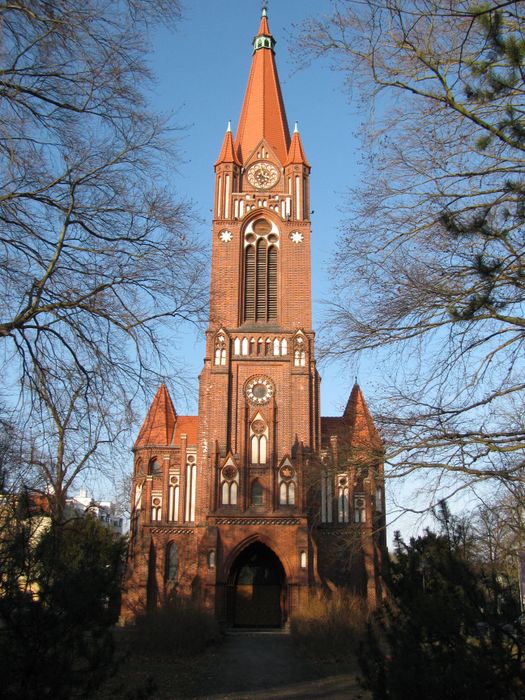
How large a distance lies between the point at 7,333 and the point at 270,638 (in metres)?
20.3

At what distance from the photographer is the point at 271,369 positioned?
31453 millimetres

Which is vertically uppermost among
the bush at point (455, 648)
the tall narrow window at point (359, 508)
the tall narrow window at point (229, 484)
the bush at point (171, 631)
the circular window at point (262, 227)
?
the circular window at point (262, 227)

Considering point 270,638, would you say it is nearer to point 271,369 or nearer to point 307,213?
point 271,369

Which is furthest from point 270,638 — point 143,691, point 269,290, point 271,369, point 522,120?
point 522,120

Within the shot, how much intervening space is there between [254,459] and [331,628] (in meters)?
11.6

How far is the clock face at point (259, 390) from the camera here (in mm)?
31078

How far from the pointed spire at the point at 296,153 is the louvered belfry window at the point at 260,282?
13.8 feet

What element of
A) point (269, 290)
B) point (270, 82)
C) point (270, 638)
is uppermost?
point (270, 82)

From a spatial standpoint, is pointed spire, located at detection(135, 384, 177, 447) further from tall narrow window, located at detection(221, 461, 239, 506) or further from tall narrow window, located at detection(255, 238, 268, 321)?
tall narrow window, located at detection(255, 238, 268, 321)

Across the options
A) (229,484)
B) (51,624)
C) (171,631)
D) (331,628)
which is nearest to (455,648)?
(51,624)

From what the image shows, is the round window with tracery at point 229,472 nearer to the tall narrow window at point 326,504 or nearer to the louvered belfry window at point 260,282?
the tall narrow window at point 326,504

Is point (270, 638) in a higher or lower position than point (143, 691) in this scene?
lower

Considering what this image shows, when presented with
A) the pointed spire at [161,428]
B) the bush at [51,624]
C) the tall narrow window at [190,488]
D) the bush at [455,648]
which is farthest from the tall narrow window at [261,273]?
the bush at [51,624]

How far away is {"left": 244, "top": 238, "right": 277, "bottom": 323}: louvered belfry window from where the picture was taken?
32.8 metres
